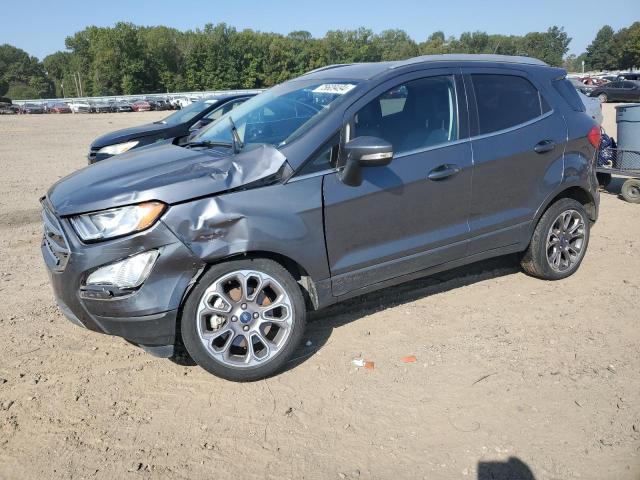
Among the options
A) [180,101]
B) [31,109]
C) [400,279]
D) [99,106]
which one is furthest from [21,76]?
[400,279]

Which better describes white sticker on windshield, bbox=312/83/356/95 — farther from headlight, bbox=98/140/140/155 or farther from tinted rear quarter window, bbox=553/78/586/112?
headlight, bbox=98/140/140/155

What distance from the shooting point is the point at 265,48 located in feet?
342

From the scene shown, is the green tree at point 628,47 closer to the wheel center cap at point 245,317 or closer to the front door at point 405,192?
the front door at point 405,192

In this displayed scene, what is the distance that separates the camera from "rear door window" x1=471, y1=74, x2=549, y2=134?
451cm

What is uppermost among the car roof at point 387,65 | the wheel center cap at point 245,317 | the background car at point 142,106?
the background car at point 142,106

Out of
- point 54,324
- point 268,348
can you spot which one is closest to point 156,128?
point 54,324

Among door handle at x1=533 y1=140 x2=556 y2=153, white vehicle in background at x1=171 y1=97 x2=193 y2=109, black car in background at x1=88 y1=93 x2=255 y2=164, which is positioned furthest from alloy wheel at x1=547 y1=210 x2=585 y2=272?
white vehicle in background at x1=171 y1=97 x2=193 y2=109

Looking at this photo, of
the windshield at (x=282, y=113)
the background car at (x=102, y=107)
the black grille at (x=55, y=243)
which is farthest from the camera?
the background car at (x=102, y=107)

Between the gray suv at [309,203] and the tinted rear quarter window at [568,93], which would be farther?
the tinted rear quarter window at [568,93]

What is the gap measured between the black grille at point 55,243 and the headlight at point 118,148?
5273mm

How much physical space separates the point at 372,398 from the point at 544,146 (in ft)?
8.70

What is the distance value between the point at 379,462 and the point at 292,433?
1.72 ft

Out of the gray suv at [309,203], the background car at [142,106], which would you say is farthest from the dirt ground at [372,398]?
the background car at [142,106]

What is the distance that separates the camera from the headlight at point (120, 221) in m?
3.29
